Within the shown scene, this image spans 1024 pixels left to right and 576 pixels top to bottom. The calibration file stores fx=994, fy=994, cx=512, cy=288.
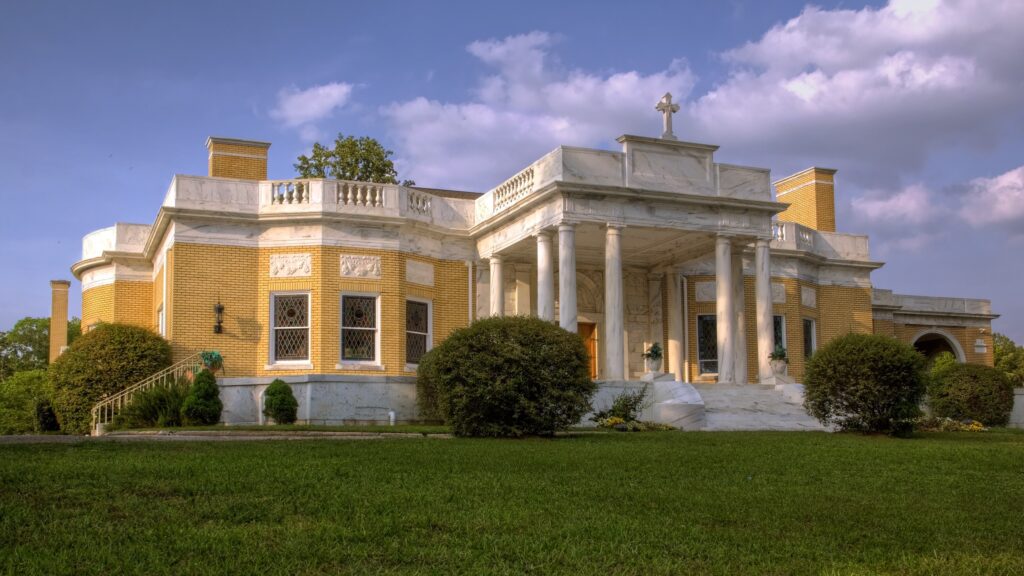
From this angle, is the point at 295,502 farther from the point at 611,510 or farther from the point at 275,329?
the point at 275,329

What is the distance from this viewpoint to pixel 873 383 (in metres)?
16.5

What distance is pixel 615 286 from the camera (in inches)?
950

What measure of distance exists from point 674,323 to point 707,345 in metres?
1.46

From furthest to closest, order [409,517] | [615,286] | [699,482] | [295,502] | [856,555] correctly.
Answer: [615,286] → [699,482] → [295,502] → [409,517] → [856,555]

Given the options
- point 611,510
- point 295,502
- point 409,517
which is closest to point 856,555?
point 611,510

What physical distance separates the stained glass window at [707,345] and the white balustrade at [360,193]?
433 inches

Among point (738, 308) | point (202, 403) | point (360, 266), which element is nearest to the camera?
point (202, 403)

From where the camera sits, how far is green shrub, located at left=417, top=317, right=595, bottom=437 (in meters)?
15.1

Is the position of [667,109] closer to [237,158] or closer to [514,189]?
[514,189]

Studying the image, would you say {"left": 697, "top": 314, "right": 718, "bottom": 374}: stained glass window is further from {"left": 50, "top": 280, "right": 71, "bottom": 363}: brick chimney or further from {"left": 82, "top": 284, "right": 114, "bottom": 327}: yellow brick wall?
{"left": 50, "top": 280, "right": 71, "bottom": 363}: brick chimney

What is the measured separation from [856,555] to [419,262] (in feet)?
70.2

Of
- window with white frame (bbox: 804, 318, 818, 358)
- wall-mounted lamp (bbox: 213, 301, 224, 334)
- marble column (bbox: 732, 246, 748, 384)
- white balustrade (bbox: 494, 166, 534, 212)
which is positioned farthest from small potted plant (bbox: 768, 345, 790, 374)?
wall-mounted lamp (bbox: 213, 301, 224, 334)

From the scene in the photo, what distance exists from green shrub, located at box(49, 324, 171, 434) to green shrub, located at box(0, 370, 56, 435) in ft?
3.20

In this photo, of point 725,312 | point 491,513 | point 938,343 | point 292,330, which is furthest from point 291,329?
point 938,343
